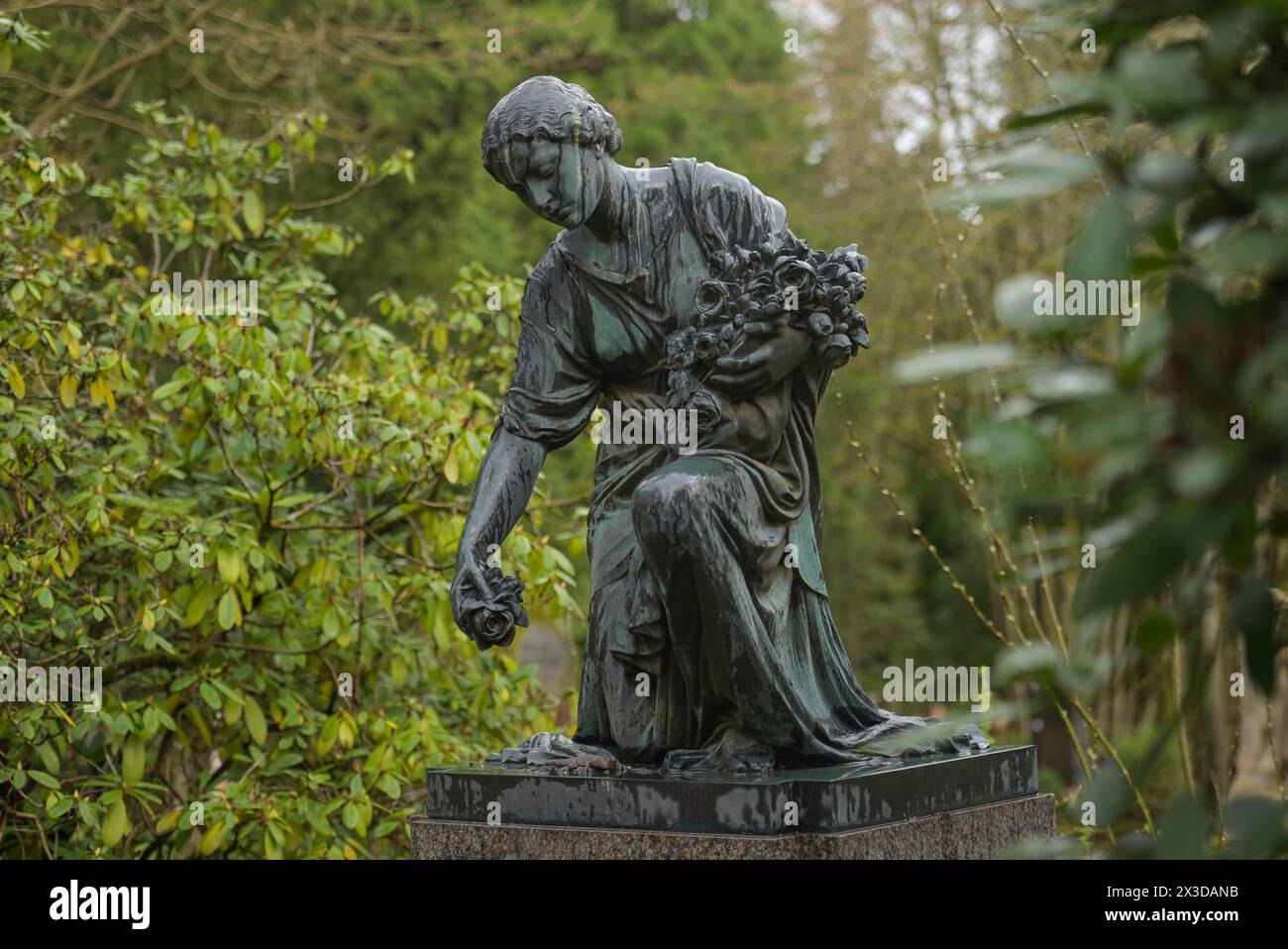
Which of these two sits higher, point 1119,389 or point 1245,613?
point 1119,389

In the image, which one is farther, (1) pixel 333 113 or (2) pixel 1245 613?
(1) pixel 333 113

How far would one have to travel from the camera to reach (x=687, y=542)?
4418mm

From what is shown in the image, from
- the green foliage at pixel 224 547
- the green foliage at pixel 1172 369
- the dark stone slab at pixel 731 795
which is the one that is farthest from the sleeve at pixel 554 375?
the green foliage at pixel 1172 369

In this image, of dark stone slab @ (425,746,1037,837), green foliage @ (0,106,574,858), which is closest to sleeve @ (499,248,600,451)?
dark stone slab @ (425,746,1037,837)

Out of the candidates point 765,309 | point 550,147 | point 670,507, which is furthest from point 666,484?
point 550,147

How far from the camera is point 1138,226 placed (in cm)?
153

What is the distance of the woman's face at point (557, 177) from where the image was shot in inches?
183

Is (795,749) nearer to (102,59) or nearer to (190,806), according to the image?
(190,806)

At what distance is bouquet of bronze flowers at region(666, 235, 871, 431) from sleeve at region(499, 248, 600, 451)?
0.41m

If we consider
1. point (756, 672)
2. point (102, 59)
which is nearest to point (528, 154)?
point (756, 672)

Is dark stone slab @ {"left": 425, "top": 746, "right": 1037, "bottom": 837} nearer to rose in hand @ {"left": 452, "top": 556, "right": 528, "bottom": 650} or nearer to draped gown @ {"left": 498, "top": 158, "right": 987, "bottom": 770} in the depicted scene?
draped gown @ {"left": 498, "top": 158, "right": 987, "bottom": 770}

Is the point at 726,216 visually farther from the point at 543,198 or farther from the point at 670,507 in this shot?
the point at 670,507

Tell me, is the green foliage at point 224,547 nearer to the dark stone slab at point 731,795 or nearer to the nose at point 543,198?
the dark stone slab at point 731,795
